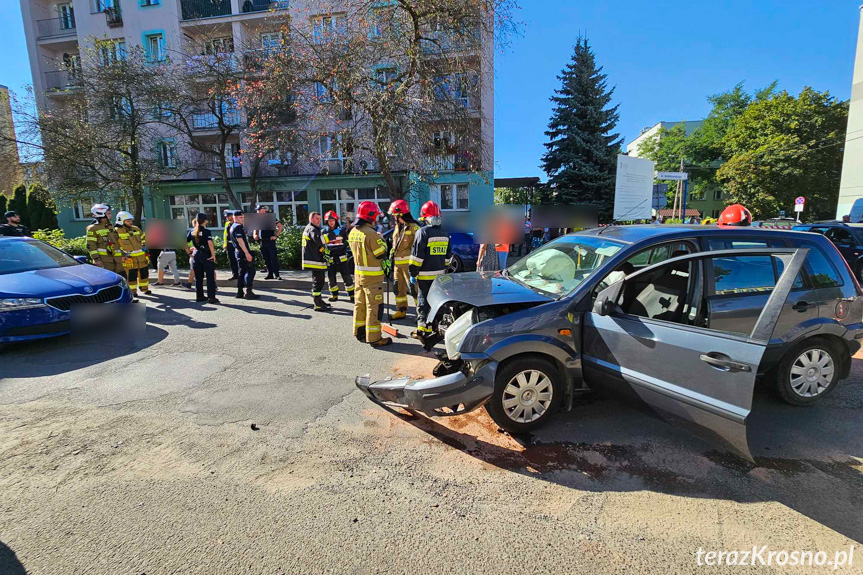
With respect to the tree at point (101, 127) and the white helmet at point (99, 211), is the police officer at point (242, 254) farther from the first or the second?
the tree at point (101, 127)

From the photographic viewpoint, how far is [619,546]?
2.21 m

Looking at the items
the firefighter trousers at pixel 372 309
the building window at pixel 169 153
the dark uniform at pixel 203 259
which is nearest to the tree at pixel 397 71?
the dark uniform at pixel 203 259

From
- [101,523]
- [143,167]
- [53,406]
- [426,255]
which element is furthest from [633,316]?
[143,167]

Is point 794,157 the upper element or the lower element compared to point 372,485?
upper

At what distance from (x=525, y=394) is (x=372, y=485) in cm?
136

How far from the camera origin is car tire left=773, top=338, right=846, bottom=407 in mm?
3650

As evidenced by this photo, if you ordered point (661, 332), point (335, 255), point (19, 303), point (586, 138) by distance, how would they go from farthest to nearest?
point (586, 138), point (335, 255), point (19, 303), point (661, 332)

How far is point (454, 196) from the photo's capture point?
23.1 m

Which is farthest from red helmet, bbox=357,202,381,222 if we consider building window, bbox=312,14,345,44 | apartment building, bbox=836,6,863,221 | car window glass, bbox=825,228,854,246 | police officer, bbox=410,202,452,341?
apartment building, bbox=836,6,863,221

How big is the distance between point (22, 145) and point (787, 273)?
24.9 metres

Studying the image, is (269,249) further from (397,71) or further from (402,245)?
(397,71)

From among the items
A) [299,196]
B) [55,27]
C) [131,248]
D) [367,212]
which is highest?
[55,27]

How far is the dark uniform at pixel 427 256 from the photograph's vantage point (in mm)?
5898

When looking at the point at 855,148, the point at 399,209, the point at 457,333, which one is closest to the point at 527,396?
the point at 457,333
